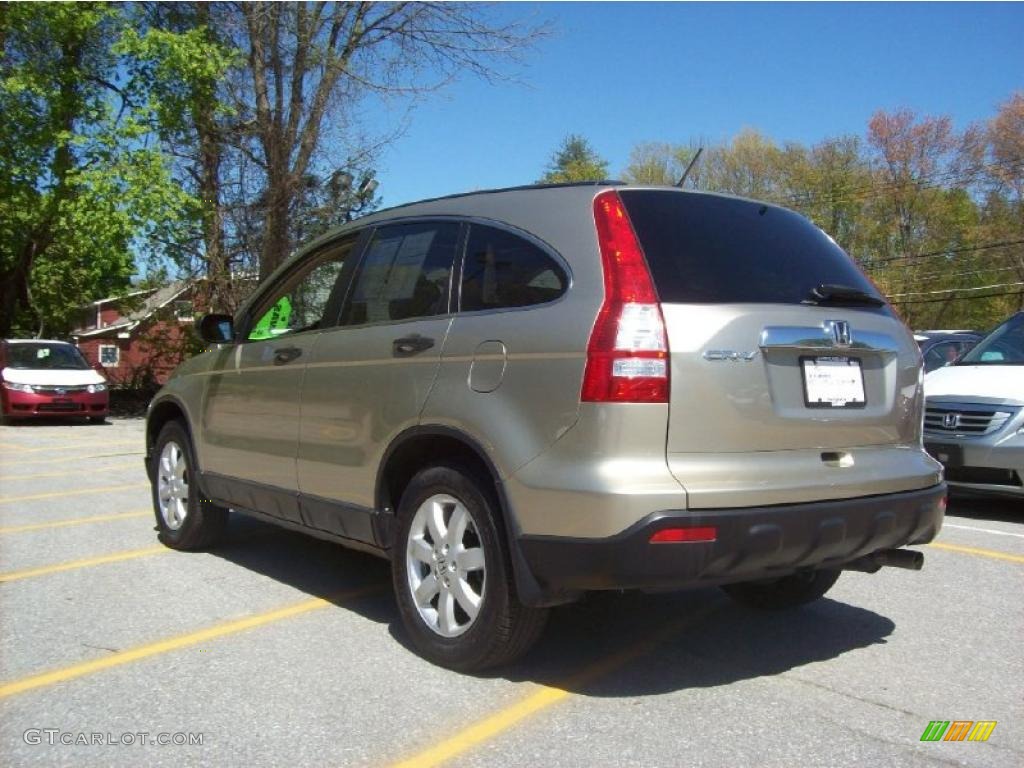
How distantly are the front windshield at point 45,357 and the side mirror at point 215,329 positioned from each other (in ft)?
47.1

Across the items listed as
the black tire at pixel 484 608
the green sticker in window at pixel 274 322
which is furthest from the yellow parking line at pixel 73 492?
the black tire at pixel 484 608

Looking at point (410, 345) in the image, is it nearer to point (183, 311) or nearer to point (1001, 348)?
point (1001, 348)

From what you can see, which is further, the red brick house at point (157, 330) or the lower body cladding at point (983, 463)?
the red brick house at point (157, 330)

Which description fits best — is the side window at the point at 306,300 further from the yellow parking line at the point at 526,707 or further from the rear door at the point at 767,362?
the yellow parking line at the point at 526,707

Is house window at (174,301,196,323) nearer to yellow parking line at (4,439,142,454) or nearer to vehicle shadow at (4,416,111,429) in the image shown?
vehicle shadow at (4,416,111,429)

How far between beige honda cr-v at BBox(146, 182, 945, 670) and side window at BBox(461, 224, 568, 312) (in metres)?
0.01

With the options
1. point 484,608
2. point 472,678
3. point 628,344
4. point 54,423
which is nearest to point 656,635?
point 472,678

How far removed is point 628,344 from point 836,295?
1.03 metres

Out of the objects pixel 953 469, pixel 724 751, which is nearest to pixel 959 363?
pixel 953 469

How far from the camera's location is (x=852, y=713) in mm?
3299

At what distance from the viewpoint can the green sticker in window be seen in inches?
202

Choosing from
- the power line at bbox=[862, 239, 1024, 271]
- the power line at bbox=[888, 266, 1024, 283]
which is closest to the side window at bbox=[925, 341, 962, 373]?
the power line at bbox=[862, 239, 1024, 271]

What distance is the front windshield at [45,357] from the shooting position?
18172 mm

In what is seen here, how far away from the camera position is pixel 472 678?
143 inches
